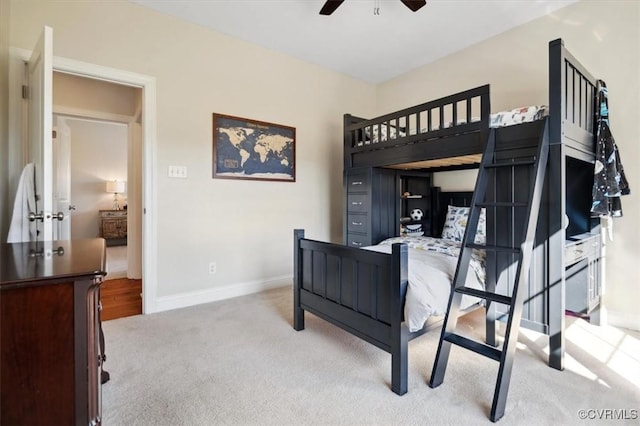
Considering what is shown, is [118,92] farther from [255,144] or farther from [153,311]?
[153,311]

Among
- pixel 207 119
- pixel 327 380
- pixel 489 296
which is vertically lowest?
pixel 327 380

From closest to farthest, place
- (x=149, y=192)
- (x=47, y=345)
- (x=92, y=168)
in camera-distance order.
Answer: (x=47, y=345), (x=149, y=192), (x=92, y=168)

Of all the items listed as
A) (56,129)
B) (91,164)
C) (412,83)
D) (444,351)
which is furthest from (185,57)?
(91,164)

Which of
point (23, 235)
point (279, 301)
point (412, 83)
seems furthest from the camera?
point (412, 83)

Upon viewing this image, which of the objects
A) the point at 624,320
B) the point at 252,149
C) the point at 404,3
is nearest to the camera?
the point at 404,3

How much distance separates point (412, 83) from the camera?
4.11 metres

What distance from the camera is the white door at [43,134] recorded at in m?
1.81

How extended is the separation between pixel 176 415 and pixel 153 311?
1578mm

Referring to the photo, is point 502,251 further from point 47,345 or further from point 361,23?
point 361,23

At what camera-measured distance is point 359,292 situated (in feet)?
6.42

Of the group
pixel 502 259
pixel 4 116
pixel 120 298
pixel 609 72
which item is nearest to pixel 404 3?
pixel 609 72

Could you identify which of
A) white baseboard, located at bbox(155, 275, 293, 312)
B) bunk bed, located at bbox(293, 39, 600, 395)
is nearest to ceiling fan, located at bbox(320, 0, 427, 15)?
bunk bed, located at bbox(293, 39, 600, 395)

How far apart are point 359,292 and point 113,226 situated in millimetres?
6922

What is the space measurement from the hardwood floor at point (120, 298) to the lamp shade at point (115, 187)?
3825 mm
